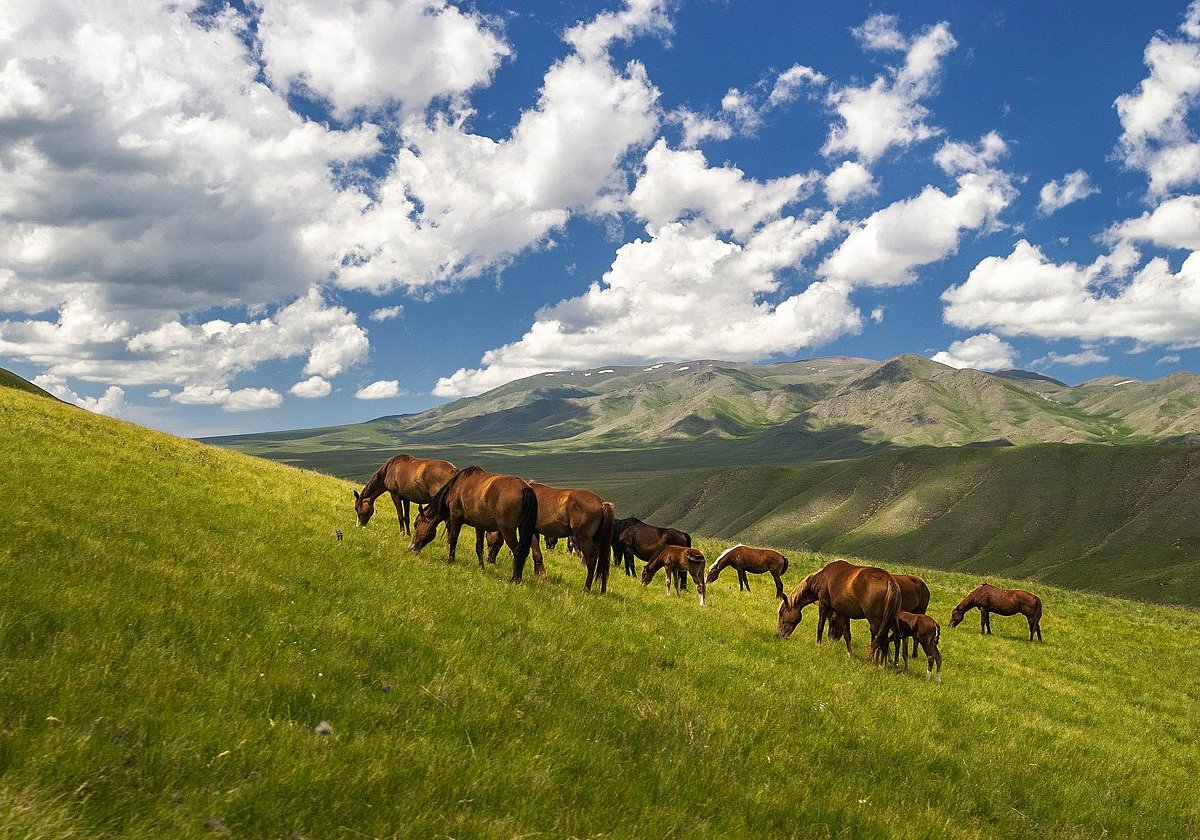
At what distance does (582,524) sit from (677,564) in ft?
21.4

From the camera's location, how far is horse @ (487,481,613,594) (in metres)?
15.8

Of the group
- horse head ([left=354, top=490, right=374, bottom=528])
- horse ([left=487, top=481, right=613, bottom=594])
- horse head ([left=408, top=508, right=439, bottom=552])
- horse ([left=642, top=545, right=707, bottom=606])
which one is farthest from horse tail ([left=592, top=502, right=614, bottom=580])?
horse head ([left=354, top=490, right=374, bottom=528])

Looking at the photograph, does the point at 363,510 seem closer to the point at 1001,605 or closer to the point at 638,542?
the point at 638,542

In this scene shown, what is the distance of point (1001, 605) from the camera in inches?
961

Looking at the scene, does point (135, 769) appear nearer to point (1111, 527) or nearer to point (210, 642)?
point (210, 642)

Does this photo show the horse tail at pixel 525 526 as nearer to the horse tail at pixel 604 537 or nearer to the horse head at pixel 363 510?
the horse tail at pixel 604 537

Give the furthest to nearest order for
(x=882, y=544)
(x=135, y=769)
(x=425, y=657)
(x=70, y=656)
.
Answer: (x=882, y=544) < (x=425, y=657) < (x=70, y=656) < (x=135, y=769)

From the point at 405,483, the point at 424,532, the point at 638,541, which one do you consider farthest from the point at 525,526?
the point at 638,541

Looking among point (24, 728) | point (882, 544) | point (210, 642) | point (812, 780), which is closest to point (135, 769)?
point (24, 728)

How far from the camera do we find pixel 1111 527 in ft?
529

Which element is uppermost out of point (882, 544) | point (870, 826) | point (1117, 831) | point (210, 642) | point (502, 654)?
point (210, 642)

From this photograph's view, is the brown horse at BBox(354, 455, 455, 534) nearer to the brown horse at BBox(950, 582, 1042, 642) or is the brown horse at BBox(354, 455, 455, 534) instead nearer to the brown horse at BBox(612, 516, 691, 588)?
the brown horse at BBox(612, 516, 691, 588)

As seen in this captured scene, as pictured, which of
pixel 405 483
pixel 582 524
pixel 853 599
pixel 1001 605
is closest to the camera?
pixel 582 524

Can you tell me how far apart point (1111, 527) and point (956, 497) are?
38598 mm
